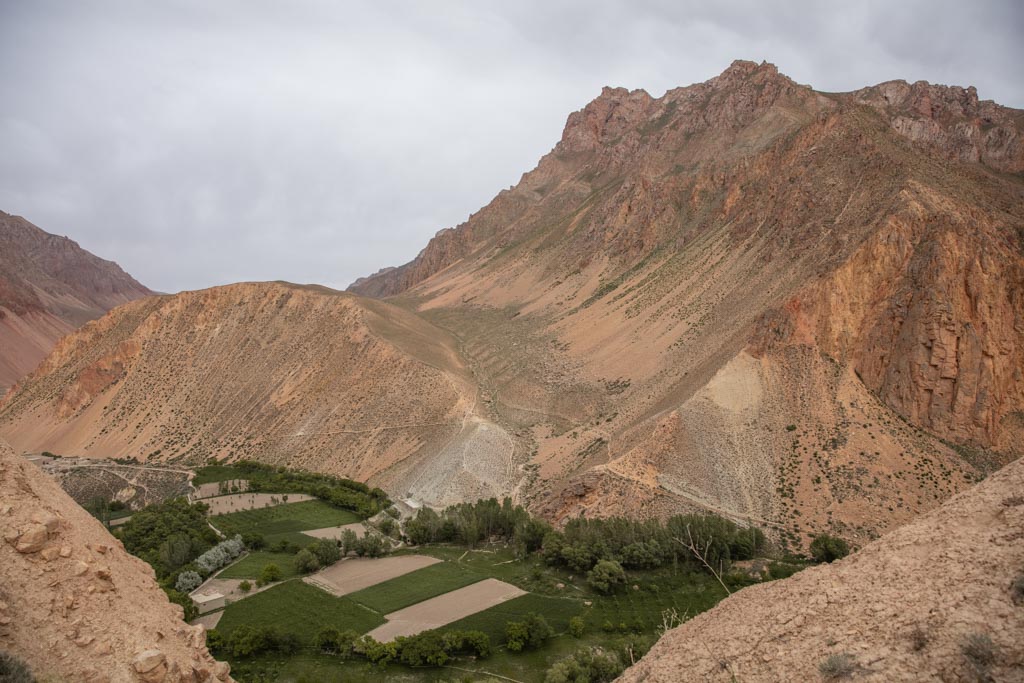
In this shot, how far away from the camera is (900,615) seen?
909 cm

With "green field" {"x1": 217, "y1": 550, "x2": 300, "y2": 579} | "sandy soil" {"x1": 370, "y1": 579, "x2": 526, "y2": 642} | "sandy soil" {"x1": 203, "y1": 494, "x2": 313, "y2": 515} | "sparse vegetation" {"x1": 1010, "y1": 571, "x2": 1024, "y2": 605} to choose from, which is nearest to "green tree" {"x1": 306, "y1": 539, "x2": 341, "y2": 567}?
"green field" {"x1": 217, "y1": 550, "x2": 300, "y2": 579}

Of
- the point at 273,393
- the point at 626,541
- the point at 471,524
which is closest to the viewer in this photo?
the point at 626,541

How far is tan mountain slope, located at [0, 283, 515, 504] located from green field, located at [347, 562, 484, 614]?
993 cm

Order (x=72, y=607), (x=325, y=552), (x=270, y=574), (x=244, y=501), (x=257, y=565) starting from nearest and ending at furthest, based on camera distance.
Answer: (x=72, y=607)
(x=270, y=574)
(x=257, y=565)
(x=325, y=552)
(x=244, y=501)

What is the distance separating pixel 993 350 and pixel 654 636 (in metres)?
30.9

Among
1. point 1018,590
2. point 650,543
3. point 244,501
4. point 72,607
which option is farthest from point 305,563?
point 1018,590

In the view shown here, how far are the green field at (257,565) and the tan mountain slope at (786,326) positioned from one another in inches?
610

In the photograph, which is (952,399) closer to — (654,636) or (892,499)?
Answer: (892,499)

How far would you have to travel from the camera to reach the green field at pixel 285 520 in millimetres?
42188

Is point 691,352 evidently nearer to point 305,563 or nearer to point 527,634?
point 527,634

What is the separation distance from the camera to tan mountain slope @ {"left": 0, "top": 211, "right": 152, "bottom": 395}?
134 m

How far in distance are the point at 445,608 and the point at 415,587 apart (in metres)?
3.37

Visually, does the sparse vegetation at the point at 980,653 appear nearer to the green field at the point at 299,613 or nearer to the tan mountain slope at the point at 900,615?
the tan mountain slope at the point at 900,615

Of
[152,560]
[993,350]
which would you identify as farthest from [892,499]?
[152,560]
